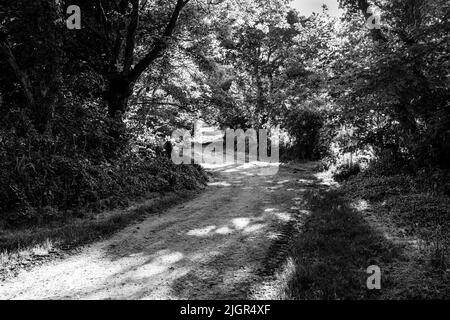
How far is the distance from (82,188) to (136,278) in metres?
5.12

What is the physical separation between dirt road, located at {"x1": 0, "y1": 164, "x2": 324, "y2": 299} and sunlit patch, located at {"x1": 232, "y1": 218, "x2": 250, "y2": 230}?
0.03 meters

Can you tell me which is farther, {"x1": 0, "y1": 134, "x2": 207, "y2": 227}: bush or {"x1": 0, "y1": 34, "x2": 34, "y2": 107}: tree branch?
{"x1": 0, "y1": 34, "x2": 34, "y2": 107}: tree branch

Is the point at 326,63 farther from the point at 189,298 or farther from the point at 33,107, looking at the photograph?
the point at 189,298

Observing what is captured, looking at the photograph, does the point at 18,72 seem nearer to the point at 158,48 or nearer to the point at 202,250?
the point at 158,48

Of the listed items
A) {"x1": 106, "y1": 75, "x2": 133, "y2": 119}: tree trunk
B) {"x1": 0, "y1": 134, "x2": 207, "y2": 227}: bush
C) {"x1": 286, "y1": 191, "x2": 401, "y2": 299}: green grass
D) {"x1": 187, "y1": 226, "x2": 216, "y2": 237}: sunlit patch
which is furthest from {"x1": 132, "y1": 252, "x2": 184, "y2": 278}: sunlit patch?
{"x1": 106, "y1": 75, "x2": 133, "y2": 119}: tree trunk

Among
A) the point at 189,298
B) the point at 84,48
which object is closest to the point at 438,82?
the point at 189,298

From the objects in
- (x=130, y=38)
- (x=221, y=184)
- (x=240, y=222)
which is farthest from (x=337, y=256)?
(x=130, y=38)

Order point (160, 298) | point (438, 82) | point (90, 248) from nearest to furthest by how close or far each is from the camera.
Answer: point (160, 298) → point (90, 248) → point (438, 82)

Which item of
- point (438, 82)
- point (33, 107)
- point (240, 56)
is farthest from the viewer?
point (240, 56)

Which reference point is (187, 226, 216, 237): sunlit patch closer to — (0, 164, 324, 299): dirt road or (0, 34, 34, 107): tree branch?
(0, 164, 324, 299): dirt road

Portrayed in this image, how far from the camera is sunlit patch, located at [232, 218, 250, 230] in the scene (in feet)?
30.3

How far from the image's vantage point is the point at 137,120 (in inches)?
619

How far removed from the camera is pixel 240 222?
31.7 feet

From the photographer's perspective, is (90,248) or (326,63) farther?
(326,63)
